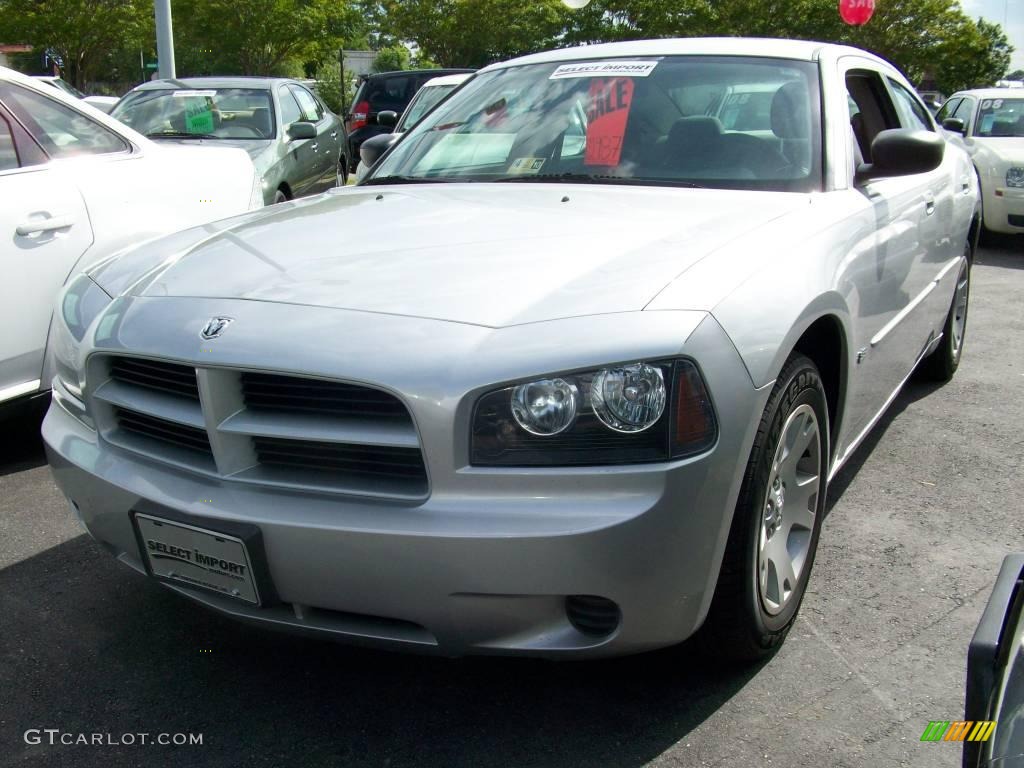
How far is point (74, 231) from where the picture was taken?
4238 millimetres

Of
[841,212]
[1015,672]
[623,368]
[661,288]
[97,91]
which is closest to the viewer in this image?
[1015,672]

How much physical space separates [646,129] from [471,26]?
159 ft

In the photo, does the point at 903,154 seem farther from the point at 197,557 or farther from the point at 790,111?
the point at 197,557

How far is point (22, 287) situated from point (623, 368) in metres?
2.90

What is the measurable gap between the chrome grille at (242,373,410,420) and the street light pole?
13831 mm

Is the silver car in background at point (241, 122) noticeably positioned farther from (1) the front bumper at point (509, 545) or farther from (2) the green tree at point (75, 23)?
(2) the green tree at point (75, 23)

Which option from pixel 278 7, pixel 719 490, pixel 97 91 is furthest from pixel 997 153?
pixel 97 91

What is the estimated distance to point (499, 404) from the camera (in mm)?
2053

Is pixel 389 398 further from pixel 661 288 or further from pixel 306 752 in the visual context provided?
pixel 306 752

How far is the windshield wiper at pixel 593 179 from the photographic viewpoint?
3.14 meters

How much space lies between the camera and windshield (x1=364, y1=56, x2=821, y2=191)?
315 centimetres

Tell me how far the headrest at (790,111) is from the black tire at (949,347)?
6.63 ft

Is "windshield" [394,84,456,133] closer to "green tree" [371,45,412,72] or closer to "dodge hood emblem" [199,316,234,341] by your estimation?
"dodge hood emblem" [199,316,234,341]

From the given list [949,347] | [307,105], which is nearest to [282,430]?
[949,347]
